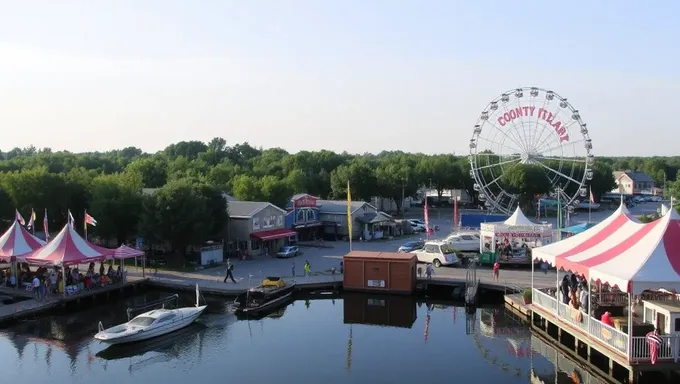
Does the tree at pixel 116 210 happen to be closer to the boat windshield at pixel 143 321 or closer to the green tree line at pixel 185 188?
the green tree line at pixel 185 188

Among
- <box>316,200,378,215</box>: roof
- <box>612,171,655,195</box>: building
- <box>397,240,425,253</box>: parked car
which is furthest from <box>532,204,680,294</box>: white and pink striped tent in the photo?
<box>612,171,655,195</box>: building

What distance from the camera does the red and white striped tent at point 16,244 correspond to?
36.4m

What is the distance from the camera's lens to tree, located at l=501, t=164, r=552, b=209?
294 ft

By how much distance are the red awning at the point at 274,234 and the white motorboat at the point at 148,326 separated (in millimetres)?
18613

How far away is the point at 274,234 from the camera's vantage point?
5169 centimetres

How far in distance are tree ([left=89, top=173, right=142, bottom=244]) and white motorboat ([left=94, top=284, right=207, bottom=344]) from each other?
62.0 ft

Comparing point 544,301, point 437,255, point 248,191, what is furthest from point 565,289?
point 248,191

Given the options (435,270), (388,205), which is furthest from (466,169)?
(435,270)

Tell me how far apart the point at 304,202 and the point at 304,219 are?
1602mm

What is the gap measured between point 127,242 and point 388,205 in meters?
49.1

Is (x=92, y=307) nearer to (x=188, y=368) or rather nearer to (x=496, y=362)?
(x=188, y=368)

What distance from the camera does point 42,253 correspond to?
35.8 metres

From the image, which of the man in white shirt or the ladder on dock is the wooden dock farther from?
the ladder on dock

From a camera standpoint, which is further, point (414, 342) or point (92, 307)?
point (92, 307)
